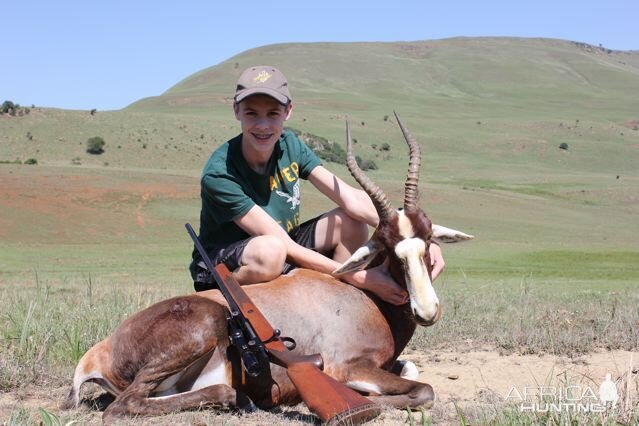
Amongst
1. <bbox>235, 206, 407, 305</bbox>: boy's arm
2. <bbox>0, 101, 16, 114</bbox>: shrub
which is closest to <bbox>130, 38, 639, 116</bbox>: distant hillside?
<bbox>0, 101, 16, 114</bbox>: shrub

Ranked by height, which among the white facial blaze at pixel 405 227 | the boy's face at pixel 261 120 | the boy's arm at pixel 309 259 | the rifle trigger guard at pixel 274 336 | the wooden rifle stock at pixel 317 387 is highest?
the boy's face at pixel 261 120

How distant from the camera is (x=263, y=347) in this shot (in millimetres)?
5977

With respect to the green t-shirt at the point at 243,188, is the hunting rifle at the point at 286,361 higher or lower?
lower

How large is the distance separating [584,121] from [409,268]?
117 meters

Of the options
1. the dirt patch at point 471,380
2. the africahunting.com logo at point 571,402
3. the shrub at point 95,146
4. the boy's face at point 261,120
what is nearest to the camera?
the africahunting.com logo at point 571,402

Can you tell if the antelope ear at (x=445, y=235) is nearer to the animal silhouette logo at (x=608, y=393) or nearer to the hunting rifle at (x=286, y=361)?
the hunting rifle at (x=286, y=361)

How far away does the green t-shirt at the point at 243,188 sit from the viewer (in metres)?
6.88

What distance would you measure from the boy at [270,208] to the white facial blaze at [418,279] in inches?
18.1

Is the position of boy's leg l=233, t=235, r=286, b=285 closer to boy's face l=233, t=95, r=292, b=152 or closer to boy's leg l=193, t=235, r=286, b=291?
boy's leg l=193, t=235, r=286, b=291

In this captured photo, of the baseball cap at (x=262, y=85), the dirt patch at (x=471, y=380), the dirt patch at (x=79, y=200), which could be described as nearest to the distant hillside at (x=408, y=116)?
the dirt patch at (x=79, y=200)

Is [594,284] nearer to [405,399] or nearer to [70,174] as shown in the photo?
[405,399]

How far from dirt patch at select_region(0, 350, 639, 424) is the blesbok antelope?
23cm

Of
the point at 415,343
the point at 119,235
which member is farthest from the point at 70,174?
the point at 415,343

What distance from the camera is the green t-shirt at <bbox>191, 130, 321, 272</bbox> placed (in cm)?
688
